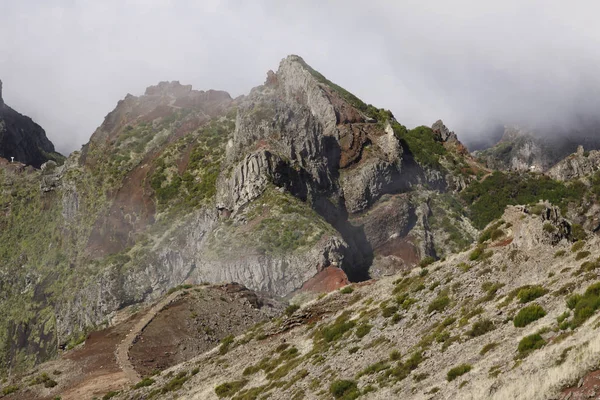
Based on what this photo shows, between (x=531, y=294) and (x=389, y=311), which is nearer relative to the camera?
(x=531, y=294)

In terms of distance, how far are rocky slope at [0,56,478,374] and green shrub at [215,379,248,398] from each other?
53135 millimetres

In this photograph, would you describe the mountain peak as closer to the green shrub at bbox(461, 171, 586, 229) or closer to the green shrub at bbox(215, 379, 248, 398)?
the green shrub at bbox(461, 171, 586, 229)

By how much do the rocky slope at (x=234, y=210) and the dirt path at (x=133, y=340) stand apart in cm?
2093

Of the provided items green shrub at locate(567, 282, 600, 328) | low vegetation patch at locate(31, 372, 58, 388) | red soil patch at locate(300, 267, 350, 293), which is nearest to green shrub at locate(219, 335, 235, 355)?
low vegetation patch at locate(31, 372, 58, 388)

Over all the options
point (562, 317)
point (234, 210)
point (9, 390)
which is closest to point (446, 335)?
point (562, 317)

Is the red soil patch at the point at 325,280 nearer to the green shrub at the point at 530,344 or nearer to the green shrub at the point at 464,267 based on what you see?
the green shrub at the point at 464,267

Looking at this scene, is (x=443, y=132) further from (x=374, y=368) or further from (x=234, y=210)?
(x=374, y=368)

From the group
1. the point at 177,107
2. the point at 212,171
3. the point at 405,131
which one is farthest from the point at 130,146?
the point at 405,131

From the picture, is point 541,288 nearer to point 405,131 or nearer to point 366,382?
point 366,382

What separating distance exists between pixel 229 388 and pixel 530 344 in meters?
26.0

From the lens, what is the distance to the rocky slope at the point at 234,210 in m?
112

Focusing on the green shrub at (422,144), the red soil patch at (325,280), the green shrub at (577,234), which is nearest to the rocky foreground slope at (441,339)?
the green shrub at (577,234)

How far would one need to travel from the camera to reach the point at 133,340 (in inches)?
2911

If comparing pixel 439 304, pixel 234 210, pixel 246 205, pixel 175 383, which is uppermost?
pixel 246 205
